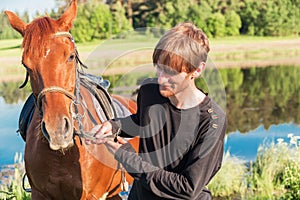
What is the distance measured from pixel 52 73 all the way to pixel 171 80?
0.95 m

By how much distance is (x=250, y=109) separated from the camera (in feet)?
51.2

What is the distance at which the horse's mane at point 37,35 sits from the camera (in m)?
3.14

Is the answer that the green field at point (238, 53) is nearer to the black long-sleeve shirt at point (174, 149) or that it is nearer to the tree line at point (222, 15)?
the tree line at point (222, 15)

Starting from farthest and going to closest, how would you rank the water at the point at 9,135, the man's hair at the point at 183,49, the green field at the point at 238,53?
the green field at the point at 238,53
the water at the point at 9,135
the man's hair at the point at 183,49

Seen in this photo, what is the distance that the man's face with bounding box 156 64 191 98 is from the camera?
8.46ft

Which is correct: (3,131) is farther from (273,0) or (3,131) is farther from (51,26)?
(273,0)

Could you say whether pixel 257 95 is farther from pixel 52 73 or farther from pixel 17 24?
pixel 52 73

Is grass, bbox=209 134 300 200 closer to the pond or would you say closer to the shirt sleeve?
the pond

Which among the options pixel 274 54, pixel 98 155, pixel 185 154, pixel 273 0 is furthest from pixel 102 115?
pixel 273 0

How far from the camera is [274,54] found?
3397cm

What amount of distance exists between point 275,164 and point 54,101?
17.9 feet

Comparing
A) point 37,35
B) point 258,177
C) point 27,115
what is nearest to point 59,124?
point 37,35

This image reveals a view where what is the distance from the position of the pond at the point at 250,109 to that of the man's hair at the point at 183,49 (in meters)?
1.58

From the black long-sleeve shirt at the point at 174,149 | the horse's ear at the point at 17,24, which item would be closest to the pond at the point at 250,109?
the horse's ear at the point at 17,24
